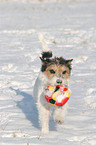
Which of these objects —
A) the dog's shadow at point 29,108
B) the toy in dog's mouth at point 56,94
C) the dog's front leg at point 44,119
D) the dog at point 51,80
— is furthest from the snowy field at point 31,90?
the toy in dog's mouth at point 56,94

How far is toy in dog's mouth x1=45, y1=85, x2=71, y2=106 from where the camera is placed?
3.82m

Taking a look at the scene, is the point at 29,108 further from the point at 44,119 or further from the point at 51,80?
the point at 51,80

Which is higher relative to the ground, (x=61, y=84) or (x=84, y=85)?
(x=61, y=84)

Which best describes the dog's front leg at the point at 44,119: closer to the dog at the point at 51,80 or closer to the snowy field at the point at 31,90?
the dog at the point at 51,80

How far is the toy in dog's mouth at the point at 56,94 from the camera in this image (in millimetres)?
3820

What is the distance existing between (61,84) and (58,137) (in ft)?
2.64

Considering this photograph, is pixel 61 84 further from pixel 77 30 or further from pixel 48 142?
pixel 77 30

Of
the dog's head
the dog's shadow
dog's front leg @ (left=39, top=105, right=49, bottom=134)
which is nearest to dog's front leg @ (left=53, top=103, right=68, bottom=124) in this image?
dog's front leg @ (left=39, top=105, right=49, bottom=134)

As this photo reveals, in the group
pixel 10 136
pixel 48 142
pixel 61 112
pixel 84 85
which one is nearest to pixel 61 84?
pixel 61 112

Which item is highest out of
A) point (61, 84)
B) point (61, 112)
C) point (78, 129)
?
point (61, 84)

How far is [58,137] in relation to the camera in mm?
3947

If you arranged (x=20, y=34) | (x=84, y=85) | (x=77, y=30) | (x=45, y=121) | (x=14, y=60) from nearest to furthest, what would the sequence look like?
(x=45, y=121) < (x=84, y=85) < (x=14, y=60) < (x=20, y=34) < (x=77, y=30)

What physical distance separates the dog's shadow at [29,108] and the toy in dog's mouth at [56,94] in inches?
29.0

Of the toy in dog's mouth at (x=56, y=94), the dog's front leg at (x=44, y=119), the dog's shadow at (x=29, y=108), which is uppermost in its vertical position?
the toy in dog's mouth at (x=56, y=94)
